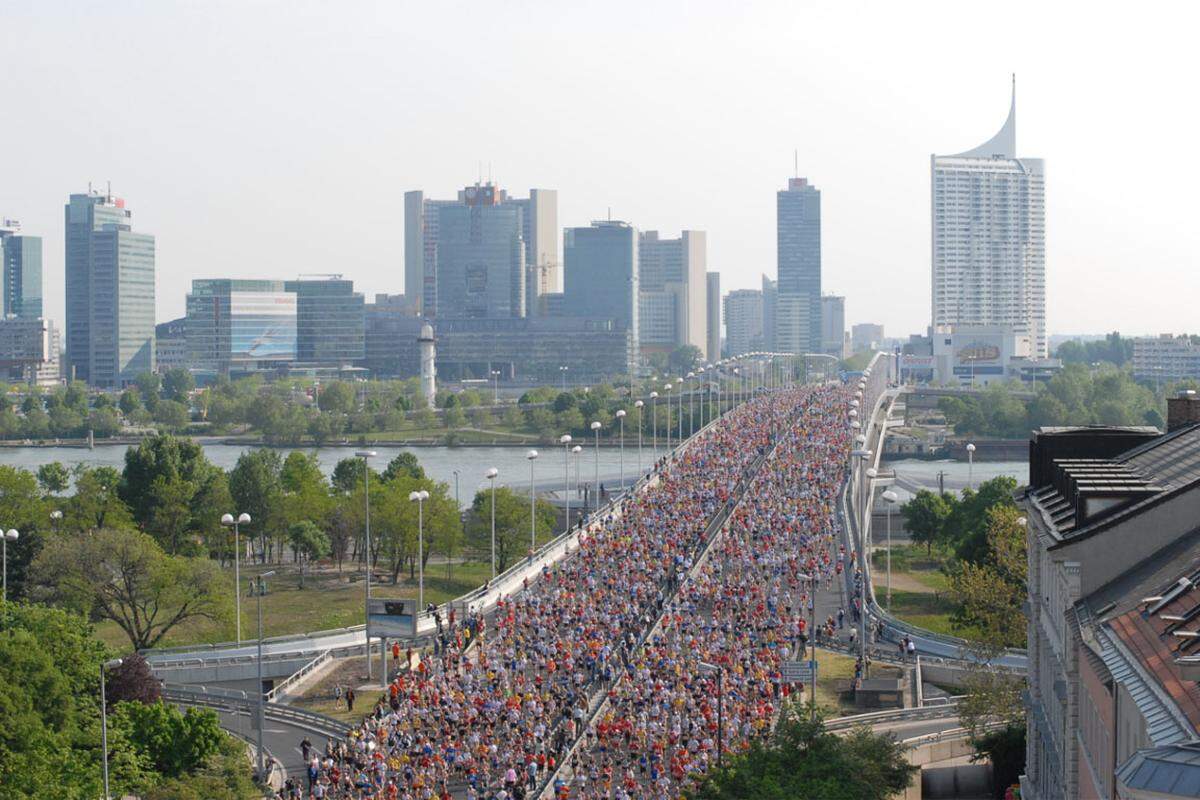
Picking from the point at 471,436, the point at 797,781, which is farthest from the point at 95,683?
the point at 471,436

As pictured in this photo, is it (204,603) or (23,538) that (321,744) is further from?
(23,538)

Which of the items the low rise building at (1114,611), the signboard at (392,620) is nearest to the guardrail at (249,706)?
the signboard at (392,620)

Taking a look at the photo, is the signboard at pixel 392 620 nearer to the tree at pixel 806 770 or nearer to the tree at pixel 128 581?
the tree at pixel 806 770

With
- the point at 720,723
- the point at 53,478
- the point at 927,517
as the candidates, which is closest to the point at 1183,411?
the point at 720,723

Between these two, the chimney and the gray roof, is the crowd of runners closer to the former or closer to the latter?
the chimney

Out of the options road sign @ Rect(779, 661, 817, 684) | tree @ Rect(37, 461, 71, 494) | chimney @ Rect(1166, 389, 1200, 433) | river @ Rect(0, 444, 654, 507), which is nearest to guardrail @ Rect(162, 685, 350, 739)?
road sign @ Rect(779, 661, 817, 684)

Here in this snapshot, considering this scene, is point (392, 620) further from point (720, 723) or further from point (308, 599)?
point (308, 599)
